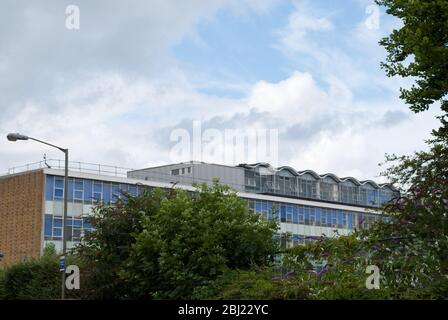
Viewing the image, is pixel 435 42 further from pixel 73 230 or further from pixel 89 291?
pixel 73 230

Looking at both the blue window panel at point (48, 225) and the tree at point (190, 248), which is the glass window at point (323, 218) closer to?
the blue window panel at point (48, 225)

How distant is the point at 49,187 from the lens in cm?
6306

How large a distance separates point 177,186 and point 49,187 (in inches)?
449

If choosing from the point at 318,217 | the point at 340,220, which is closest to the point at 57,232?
the point at 318,217

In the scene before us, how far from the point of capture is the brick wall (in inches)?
2470

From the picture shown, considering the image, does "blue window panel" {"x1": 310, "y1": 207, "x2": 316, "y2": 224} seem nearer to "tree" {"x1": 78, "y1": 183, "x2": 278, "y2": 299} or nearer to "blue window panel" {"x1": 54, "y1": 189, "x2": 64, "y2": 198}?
"blue window panel" {"x1": 54, "y1": 189, "x2": 64, "y2": 198}

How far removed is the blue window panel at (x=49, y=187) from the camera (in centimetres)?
6285

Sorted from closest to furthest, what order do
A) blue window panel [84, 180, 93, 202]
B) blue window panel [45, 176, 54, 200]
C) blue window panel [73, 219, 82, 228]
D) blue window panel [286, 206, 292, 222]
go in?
blue window panel [73, 219, 82, 228] → blue window panel [45, 176, 54, 200] → blue window panel [84, 180, 93, 202] → blue window panel [286, 206, 292, 222]

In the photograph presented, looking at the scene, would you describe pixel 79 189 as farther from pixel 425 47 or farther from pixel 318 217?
pixel 425 47

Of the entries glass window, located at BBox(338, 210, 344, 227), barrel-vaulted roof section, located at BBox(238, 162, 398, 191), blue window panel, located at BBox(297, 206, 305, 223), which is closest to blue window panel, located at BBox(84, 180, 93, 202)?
barrel-vaulted roof section, located at BBox(238, 162, 398, 191)

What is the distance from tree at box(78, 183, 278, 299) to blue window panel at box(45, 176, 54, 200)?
41298mm

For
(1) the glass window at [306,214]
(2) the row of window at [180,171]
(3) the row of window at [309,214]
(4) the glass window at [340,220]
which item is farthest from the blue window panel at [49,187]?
(4) the glass window at [340,220]
